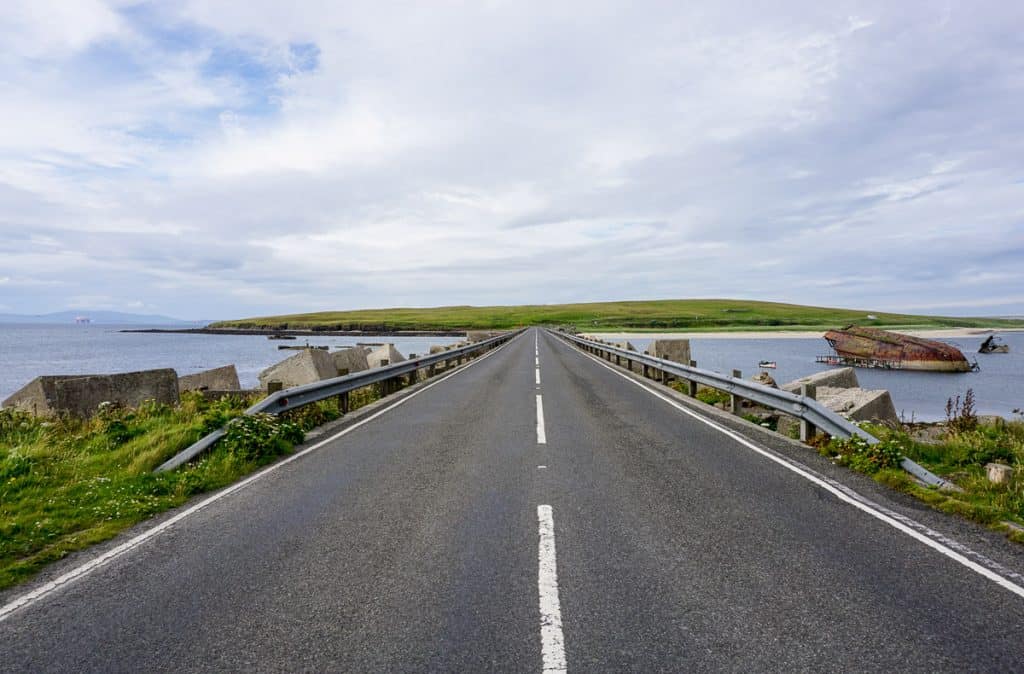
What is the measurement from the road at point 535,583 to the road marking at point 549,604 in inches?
0.8

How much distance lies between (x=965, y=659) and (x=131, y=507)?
709 centimetres

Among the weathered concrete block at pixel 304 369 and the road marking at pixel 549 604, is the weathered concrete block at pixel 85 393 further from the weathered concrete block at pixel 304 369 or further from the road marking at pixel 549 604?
the road marking at pixel 549 604

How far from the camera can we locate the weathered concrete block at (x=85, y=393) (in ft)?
35.7

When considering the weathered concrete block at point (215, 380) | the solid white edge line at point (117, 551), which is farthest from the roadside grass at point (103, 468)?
the weathered concrete block at point (215, 380)

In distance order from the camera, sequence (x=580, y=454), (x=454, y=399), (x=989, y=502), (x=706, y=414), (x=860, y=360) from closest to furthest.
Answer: (x=989, y=502)
(x=580, y=454)
(x=706, y=414)
(x=454, y=399)
(x=860, y=360)

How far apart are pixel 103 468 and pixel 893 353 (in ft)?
176

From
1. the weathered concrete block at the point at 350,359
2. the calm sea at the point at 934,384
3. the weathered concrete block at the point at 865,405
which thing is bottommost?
the calm sea at the point at 934,384

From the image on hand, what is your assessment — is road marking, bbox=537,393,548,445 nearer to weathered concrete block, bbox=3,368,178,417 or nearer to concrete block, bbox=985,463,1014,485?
concrete block, bbox=985,463,1014,485

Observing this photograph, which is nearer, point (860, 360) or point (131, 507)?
point (131, 507)

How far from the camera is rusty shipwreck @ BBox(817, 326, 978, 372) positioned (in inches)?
1652

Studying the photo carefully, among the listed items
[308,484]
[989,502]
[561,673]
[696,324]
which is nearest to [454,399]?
[308,484]

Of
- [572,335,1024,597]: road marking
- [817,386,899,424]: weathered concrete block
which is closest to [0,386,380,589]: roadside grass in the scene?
[572,335,1024,597]: road marking

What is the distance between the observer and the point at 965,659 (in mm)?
3168

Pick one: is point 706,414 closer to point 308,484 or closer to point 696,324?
point 308,484
